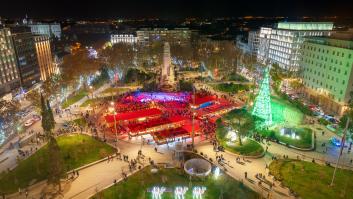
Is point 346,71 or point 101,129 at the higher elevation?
point 346,71

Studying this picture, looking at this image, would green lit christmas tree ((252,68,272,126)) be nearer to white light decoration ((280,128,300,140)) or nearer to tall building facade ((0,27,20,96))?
white light decoration ((280,128,300,140))

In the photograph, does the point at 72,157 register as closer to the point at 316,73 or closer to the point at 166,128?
the point at 166,128

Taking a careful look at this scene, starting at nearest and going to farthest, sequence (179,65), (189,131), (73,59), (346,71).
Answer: (189,131)
(346,71)
(73,59)
(179,65)

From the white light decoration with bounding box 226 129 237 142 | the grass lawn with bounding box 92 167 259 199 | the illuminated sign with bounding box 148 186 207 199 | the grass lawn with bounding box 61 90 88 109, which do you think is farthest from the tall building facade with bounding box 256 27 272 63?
the illuminated sign with bounding box 148 186 207 199

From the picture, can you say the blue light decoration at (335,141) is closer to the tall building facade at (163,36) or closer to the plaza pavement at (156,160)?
the plaza pavement at (156,160)

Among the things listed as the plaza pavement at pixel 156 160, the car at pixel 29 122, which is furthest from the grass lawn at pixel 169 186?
the car at pixel 29 122

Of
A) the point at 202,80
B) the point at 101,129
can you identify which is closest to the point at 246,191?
the point at 101,129

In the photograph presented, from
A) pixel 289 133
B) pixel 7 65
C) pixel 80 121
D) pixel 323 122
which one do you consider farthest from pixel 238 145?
pixel 7 65
